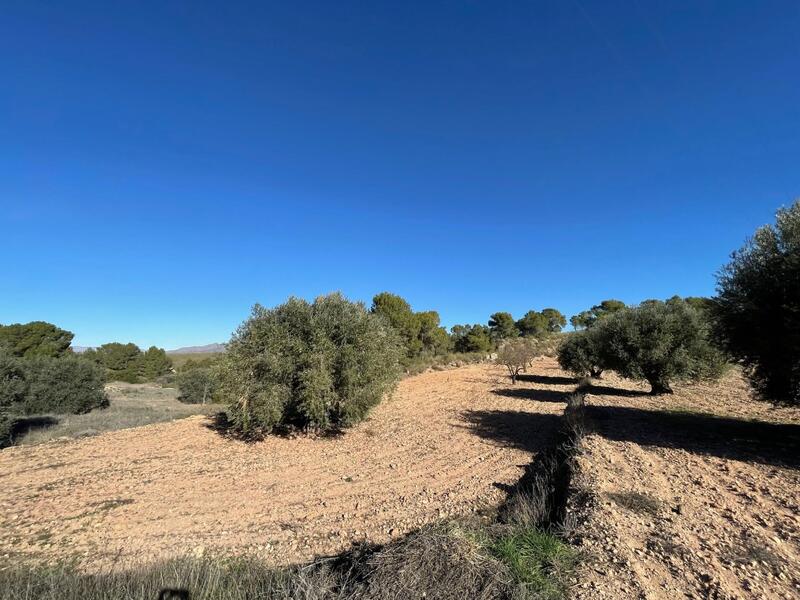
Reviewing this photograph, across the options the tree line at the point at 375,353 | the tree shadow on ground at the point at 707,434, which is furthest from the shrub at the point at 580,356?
the tree shadow on ground at the point at 707,434

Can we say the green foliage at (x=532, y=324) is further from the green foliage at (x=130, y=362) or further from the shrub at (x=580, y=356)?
the green foliage at (x=130, y=362)

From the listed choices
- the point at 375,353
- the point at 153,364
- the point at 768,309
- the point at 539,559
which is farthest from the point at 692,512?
the point at 153,364

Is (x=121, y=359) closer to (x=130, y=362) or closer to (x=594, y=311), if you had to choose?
(x=130, y=362)

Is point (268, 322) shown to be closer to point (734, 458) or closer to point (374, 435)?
point (374, 435)

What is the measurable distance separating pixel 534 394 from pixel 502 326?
147 ft

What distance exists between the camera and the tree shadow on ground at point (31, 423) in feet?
49.1

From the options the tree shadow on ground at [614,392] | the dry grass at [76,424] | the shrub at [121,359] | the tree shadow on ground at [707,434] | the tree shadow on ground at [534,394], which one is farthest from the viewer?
the shrub at [121,359]

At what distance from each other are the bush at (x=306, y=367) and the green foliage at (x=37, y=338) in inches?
1206

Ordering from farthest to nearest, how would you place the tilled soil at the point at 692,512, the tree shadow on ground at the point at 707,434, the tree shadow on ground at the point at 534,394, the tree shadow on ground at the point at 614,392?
the tree shadow on ground at the point at 534,394 < the tree shadow on ground at the point at 614,392 < the tree shadow on ground at the point at 707,434 < the tilled soil at the point at 692,512

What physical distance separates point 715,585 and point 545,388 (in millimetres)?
19975

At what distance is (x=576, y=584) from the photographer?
366 centimetres

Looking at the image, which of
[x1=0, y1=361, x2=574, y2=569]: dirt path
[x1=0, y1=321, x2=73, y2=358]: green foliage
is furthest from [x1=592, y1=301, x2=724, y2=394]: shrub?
[x1=0, y1=321, x2=73, y2=358]: green foliage

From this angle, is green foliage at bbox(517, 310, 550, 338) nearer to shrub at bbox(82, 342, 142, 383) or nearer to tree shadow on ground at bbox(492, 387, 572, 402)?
tree shadow on ground at bbox(492, 387, 572, 402)

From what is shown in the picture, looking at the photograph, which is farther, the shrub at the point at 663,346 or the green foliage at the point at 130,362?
the green foliage at the point at 130,362
